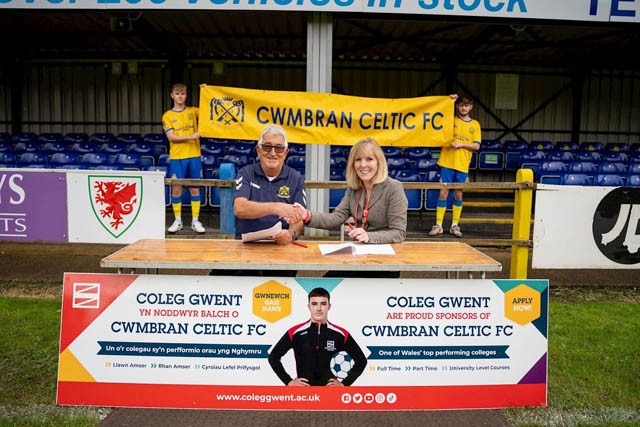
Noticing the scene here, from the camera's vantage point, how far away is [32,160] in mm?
10391

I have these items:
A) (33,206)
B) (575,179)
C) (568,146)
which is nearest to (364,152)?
(33,206)

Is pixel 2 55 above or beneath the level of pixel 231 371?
above

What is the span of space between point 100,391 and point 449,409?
82.4 inches

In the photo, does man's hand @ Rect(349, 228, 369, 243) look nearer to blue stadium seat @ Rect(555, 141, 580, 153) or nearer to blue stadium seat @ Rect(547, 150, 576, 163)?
blue stadium seat @ Rect(547, 150, 576, 163)

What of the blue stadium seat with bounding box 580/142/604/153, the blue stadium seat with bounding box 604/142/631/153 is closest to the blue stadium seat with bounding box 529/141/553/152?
the blue stadium seat with bounding box 580/142/604/153

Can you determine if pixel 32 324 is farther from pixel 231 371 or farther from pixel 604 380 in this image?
pixel 604 380

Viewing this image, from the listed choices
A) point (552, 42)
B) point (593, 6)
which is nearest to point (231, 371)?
point (593, 6)

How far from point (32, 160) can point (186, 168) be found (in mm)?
5457

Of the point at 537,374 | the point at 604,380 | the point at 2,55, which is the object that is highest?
the point at 2,55

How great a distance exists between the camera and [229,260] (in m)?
2.72

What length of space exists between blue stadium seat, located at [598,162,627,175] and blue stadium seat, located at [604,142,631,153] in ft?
9.14

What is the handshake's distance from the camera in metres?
3.30

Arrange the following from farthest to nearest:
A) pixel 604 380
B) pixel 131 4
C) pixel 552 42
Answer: pixel 552 42 < pixel 131 4 < pixel 604 380

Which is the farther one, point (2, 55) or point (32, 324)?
point (2, 55)
